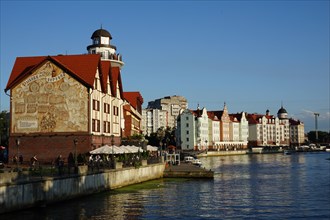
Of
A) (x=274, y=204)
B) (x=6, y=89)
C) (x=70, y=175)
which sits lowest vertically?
(x=274, y=204)

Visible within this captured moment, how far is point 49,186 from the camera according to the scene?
37.9m

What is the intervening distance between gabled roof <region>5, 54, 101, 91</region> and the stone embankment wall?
1414 cm

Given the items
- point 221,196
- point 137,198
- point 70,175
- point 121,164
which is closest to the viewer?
point 70,175

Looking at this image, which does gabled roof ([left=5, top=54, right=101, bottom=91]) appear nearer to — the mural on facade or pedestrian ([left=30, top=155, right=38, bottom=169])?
the mural on facade

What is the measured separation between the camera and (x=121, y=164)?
176 ft

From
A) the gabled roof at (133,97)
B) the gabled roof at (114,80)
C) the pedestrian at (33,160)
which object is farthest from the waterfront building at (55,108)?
the gabled roof at (133,97)

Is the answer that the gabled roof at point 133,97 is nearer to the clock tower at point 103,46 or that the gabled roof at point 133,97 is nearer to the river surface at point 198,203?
the clock tower at point 103,46

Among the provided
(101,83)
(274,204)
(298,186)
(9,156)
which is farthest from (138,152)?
(274,204)

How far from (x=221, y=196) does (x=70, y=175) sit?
15.5 meters

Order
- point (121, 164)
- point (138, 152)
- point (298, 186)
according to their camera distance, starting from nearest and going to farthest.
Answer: point (121, 164) < point (298, 186) < point (138, 152)

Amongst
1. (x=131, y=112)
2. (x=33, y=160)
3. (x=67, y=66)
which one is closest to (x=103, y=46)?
(x=131, y=112)

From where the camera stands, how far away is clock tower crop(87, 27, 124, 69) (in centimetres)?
8606

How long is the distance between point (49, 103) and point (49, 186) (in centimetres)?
2395

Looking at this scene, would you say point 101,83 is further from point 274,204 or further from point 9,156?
point 274,204
